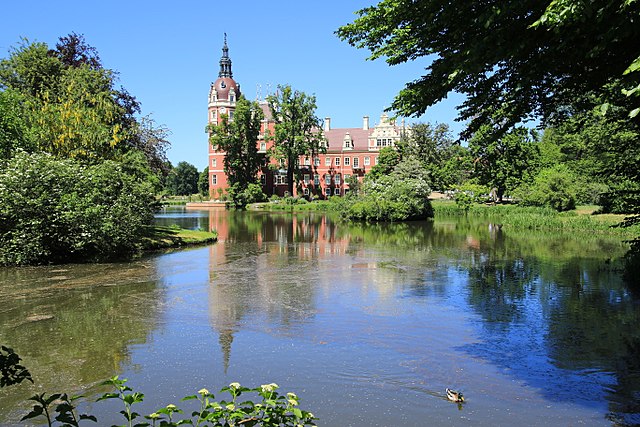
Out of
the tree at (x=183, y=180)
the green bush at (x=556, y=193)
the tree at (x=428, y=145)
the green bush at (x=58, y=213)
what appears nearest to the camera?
the green bush at (x=58, y=213)

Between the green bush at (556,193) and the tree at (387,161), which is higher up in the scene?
the tree at (387,161)

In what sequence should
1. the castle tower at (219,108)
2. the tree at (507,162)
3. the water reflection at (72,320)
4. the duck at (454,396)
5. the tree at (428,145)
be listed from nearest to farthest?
the duck at (454,396)
the water reflection at (72,320)
the tree at (507,162)
the tree at (428,145)
the castle tower at (219,108)

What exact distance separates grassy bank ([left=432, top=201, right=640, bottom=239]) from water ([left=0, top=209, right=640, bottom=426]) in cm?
1237

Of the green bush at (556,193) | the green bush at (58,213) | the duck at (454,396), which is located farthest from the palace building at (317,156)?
the duck at (454,396)

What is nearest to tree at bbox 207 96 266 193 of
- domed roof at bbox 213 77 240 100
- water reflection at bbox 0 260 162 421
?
domed roof at bbox 213 77 240 100

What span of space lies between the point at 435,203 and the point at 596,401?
155 ft

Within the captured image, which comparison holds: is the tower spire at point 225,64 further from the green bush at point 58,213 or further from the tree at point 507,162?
the green bush at point 58,213

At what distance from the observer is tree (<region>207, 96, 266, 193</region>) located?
2655 inches

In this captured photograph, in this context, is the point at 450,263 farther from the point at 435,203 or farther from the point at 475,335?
the point at 435,203

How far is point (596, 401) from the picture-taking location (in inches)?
250

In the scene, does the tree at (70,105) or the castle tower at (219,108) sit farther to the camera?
the castle tower at (219,108)

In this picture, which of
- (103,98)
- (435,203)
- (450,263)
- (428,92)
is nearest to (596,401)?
(428,92)

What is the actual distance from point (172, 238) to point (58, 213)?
688 cm

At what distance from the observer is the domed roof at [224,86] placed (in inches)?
3098
